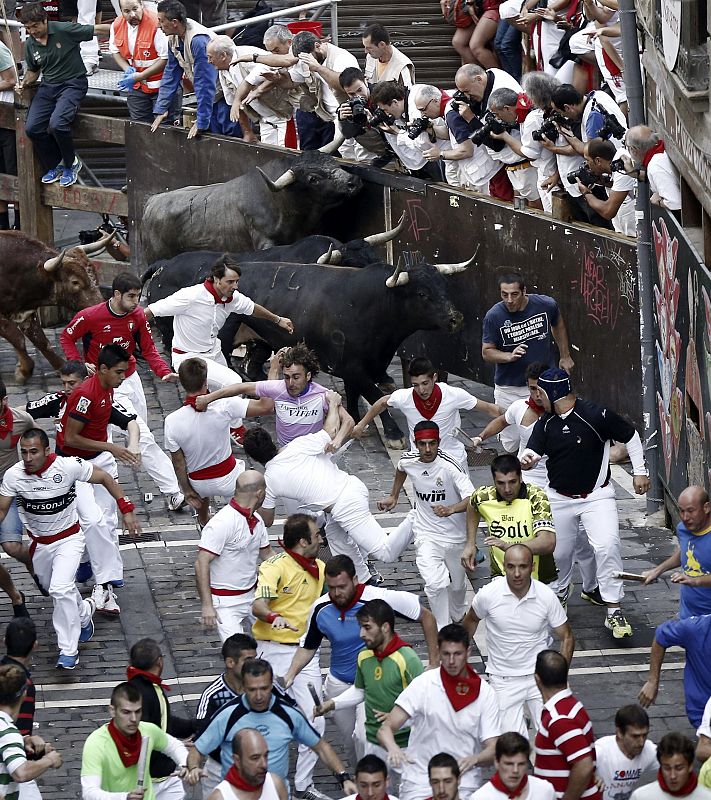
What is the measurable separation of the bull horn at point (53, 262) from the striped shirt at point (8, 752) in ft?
33.5

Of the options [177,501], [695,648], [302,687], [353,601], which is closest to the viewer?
[695,648]

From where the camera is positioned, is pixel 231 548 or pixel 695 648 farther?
pixel 231 548

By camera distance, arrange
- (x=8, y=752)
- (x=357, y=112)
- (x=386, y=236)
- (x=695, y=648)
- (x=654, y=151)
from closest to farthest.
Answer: (x=8, y=752) → (x=695, y=648) → (x=654, y=151) → (x=386, y=236) → (x=357, y=112)

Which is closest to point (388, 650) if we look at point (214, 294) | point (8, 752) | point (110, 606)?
point (8, 752)

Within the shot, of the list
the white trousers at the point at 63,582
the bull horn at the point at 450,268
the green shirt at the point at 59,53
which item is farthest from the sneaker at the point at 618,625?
the green shirt at the point at 59,53

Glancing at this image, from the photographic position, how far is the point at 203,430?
43.5 ft

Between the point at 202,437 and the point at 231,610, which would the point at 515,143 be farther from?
the point at 231,610

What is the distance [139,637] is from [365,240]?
6.36 m

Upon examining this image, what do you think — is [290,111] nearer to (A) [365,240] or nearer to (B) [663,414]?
(A) [365,240]

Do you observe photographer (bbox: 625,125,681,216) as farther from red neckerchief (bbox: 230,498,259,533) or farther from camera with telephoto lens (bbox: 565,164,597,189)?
red neckerchief (bbox: 230,498,259,533)

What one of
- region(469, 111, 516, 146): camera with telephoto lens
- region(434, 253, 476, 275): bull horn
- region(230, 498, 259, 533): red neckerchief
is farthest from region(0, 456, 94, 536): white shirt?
region(469, 111, 516, 146): camera with telephoto lens

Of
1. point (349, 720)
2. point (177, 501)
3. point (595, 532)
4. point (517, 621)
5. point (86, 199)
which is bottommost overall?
point (86, 199)

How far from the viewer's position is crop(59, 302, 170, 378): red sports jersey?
14.8 metres

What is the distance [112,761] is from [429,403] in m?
4.76
